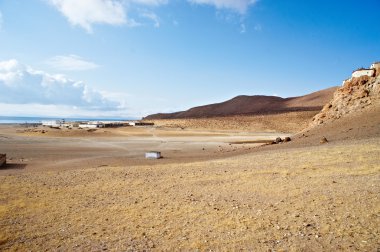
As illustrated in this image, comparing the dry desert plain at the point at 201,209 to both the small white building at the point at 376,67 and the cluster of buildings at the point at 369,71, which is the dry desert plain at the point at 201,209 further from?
the cluster of buildings at the point at 369,71

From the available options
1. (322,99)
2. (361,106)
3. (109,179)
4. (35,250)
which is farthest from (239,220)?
(322,99)

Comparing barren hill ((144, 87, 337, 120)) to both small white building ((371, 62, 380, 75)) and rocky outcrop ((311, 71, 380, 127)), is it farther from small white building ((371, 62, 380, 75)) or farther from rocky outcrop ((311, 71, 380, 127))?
rocky outcrop ((311, 71, 380, 127))

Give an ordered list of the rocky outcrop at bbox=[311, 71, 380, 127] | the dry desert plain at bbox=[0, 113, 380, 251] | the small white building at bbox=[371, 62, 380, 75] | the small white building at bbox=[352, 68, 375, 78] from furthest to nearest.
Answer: the small white building at bbox=[352, 68, 375, 78] → the small white building at bbox=[371, 62, 380, 75] → the rocky outcrop at bbox=[311, 71, 380, 127] → the dry desert plain at bbox=[0, 113, 380, 251]

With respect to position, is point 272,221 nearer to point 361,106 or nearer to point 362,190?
point 362,190

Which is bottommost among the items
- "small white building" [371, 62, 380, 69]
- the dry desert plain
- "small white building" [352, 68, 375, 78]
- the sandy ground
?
the sandy ground

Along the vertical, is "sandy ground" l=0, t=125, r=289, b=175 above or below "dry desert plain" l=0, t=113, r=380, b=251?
below

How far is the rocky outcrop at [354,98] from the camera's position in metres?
22.9

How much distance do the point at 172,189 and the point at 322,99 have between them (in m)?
84.4

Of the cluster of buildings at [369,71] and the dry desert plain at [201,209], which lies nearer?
the dry desert plain at [201,209]

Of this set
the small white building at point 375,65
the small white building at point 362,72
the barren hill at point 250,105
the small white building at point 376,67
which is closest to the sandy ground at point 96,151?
the small white building at point 362,72

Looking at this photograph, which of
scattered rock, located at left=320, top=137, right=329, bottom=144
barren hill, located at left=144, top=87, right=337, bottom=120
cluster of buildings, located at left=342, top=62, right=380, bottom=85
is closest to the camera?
scattered rock, located at left=320, top=137, right=329, bottom=144

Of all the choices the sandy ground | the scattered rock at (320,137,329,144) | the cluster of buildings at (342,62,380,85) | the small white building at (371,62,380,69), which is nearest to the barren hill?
the sandy ground

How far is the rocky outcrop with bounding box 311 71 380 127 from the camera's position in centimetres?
2286

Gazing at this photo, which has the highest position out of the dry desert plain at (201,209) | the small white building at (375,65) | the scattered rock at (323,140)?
the small white building at (375,65)
